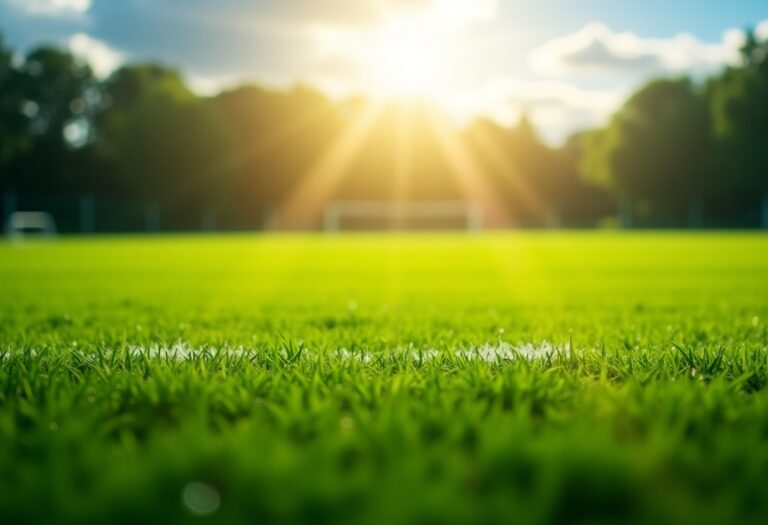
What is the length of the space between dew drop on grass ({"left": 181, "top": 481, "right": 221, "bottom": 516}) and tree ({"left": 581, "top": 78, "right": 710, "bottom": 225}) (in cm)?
4633

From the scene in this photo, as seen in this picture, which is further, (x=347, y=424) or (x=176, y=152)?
(x=176, y=152)

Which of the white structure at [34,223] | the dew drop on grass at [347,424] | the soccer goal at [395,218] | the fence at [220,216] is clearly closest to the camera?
the dew drop on grass at [347,424]

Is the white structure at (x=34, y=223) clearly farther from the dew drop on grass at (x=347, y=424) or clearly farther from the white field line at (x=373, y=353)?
the dew drop on grass at (x=347, y=424)

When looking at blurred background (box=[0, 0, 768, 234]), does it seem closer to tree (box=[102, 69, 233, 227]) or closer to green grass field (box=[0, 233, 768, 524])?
tree (box=[102, 69, 233, 227])

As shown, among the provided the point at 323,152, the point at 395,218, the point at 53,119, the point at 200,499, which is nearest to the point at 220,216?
the point at 323,152

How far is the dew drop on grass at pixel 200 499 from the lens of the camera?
105 centimetres

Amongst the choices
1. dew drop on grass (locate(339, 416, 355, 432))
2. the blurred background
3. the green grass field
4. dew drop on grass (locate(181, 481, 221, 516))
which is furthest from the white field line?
the blurred background

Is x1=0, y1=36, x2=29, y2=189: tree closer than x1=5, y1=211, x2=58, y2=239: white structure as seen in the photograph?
No

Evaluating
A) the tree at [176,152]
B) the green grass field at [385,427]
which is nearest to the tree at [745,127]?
the tree at [176,152]

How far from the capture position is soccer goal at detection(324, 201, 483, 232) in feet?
131

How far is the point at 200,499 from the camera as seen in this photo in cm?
109

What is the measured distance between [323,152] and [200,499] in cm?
4703

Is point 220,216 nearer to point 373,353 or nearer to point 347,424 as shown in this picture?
point 373,353

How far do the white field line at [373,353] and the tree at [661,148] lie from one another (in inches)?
1760
